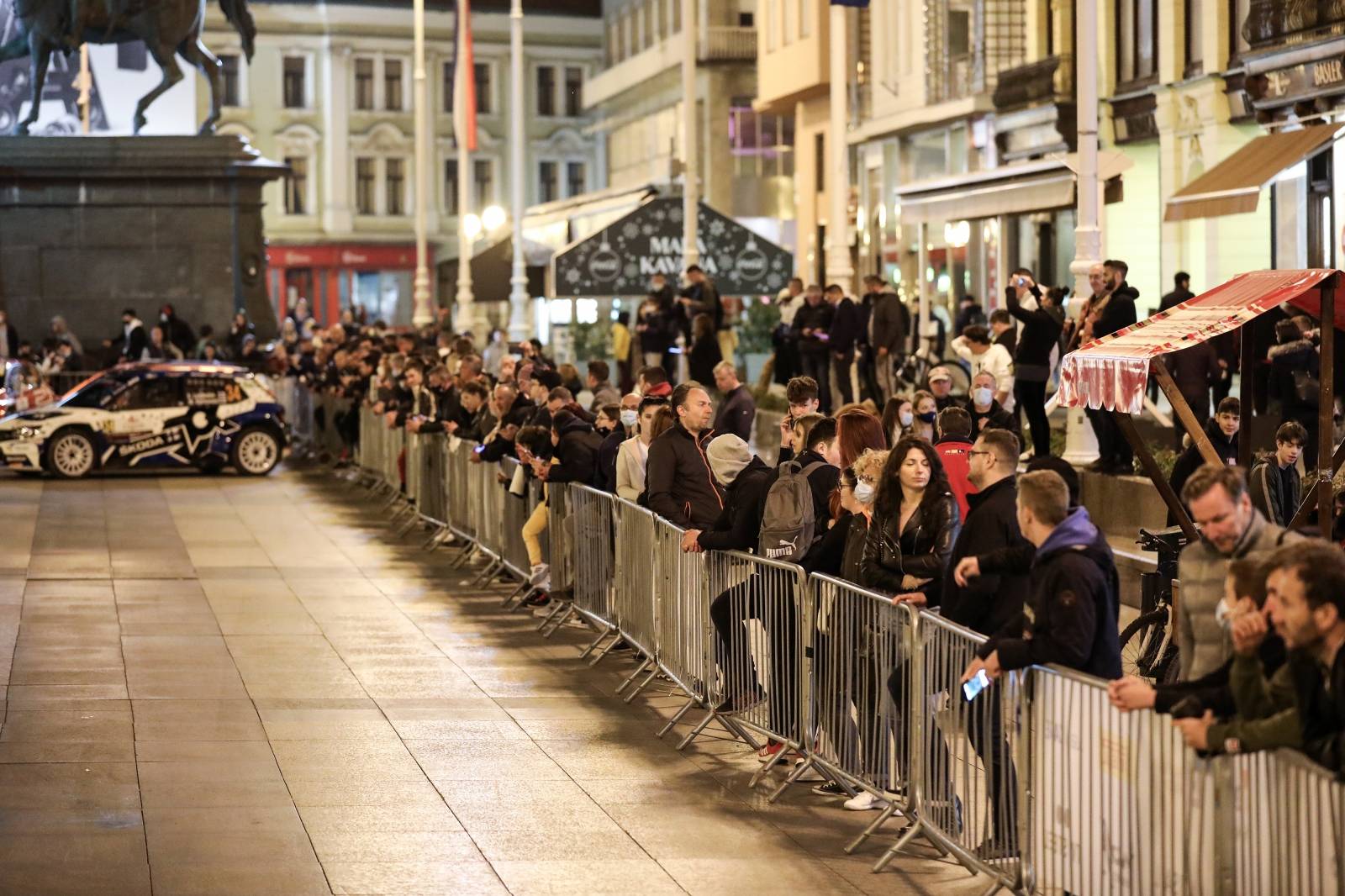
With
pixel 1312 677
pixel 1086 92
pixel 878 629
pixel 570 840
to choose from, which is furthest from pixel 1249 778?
pixel 1086 92

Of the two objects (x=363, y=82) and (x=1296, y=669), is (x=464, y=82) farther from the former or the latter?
(x=363, y=82)

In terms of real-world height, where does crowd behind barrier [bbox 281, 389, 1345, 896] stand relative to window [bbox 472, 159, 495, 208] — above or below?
below

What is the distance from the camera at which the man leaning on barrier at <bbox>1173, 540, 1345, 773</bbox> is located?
6.43 m

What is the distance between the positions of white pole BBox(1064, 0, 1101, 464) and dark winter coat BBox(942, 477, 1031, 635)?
1058cm

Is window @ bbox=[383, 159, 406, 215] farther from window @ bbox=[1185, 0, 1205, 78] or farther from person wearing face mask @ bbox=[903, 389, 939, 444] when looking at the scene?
person wearing face mask @ bbox=[903, 389, 939, 444]

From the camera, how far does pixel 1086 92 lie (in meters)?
20.3

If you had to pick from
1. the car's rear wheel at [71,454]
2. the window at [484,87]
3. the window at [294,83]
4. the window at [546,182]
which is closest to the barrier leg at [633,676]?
the car's rear wheel at [71,454]

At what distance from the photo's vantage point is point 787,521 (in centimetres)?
1166

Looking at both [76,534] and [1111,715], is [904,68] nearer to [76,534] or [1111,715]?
[76,534]

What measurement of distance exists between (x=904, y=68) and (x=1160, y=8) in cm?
1305

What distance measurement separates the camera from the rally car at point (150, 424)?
94.9ft

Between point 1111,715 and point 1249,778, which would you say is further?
point 1111,715

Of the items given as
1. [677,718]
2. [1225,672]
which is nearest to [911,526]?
[677,718]

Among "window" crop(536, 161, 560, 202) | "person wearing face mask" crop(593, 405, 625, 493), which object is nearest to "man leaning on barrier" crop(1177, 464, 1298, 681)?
"person wearing face mask" crop(593, 405, 625, 493)
